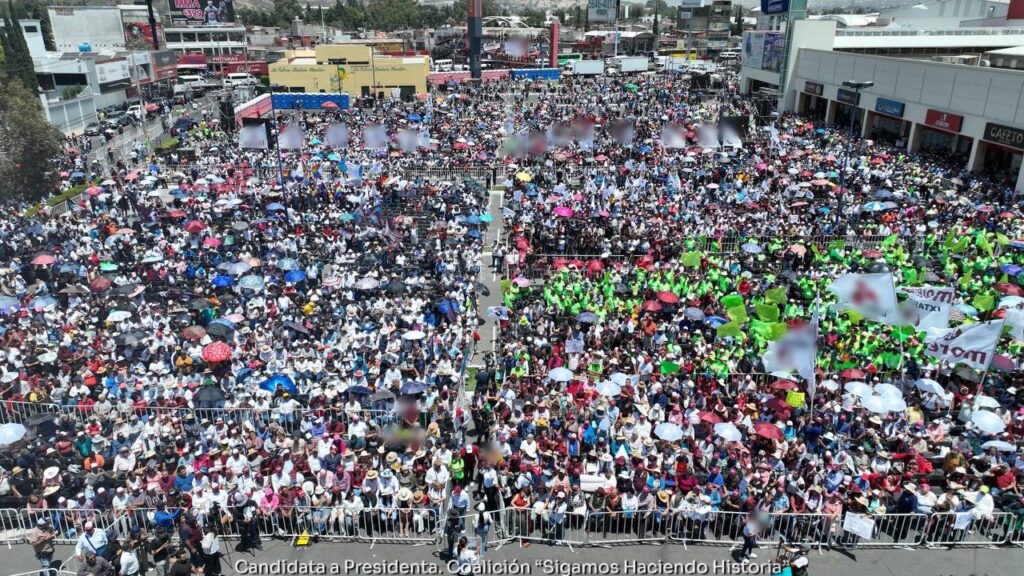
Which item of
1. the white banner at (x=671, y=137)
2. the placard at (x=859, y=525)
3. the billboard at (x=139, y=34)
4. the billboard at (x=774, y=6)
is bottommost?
the placard at (x=859, y=525)

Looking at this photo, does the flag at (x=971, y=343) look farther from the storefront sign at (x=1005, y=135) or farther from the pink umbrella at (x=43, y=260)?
the pink umbrella at (x=43, y=260)

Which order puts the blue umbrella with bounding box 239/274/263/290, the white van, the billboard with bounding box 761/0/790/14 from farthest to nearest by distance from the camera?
the white van → the billboard with bounding box 761/0/790/14 → the blue umbrella with bounding box 239/274/263/290

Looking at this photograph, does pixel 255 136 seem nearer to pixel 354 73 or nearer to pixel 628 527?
pixel 628 527

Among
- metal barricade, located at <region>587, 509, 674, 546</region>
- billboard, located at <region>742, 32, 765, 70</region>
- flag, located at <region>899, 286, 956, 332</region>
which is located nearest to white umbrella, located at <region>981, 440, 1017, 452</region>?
flag, located at <region>899, 286, 956, 332</region>

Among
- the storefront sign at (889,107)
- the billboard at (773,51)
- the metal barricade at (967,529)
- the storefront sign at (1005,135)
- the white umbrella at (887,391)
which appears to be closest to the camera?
the metal barricade at (967,529)

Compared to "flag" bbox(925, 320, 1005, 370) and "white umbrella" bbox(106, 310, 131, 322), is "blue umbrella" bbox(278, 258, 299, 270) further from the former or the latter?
"flag" bbox(925, 320, 1005, 370)

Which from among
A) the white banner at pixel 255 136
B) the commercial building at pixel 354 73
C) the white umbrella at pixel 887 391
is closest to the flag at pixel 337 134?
the white banner at pixel 255 136

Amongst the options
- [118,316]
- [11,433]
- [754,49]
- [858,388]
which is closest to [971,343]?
[858,388]
